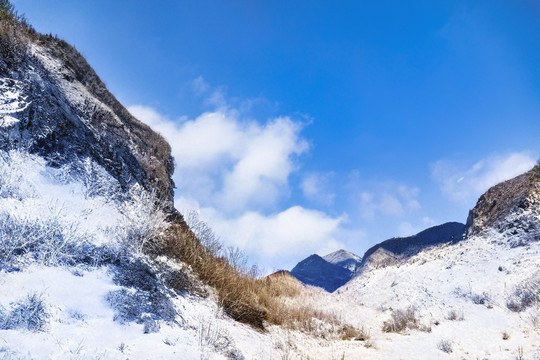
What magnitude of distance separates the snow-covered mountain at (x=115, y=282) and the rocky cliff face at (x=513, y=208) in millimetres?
5136

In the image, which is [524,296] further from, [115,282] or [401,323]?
[115,282]

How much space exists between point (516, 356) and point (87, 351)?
6.87 m

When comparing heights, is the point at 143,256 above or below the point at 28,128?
below

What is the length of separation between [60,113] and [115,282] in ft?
17.7

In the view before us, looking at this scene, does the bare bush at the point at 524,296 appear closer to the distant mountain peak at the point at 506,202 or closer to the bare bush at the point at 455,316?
the bare bush at the point at 455,316

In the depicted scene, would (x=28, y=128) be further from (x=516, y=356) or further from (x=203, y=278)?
(x=516, y=356)

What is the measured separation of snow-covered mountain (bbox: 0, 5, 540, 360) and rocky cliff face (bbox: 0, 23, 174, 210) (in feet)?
0.13

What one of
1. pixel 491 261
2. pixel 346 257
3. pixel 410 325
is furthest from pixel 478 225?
pixel 346 257

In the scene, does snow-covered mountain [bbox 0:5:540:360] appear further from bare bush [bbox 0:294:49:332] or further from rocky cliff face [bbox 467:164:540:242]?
rocky cliff face [bbox 467:164:540:242]

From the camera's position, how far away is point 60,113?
23.7ft

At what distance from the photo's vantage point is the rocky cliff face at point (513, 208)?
16.4 meters

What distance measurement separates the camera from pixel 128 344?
131 inches

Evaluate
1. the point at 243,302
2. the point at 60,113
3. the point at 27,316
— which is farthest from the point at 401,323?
the point at 60,113

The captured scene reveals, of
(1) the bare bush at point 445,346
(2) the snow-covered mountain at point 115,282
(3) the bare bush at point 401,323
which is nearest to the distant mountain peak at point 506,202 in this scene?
(2) the snow-covered mountain at point 115,282
